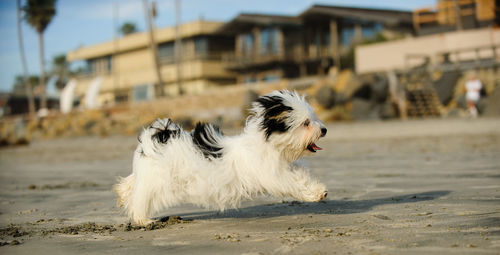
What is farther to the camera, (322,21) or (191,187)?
(322,21)

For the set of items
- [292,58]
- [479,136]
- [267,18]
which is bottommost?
[479,136]

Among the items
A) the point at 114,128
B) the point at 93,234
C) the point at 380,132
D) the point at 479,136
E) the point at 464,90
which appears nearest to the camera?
the point at 93,234

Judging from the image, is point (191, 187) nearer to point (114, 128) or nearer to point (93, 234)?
point (93, 234)

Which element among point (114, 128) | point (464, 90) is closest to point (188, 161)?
point (464, 90)

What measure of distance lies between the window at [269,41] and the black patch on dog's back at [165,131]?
37712 millimetres

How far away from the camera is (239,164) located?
5191 millimetres

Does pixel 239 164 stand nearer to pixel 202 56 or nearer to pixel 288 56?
pixel 288 56

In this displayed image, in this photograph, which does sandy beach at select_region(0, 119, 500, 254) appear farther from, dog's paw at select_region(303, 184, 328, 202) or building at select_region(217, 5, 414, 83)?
building at select_region(217, 5, 414, 83)

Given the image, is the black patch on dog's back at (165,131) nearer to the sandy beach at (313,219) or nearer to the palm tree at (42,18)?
the sandy beach at (313,219)

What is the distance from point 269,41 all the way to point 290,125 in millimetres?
38863

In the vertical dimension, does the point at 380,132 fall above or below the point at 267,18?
below

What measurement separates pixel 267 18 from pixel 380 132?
85.7ft

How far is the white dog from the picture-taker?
5.08 metres

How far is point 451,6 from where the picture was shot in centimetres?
3184
